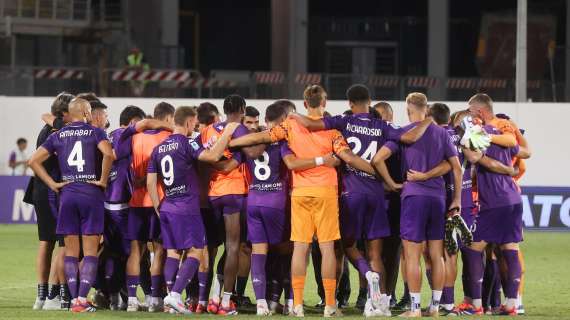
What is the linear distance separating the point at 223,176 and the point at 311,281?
405 centimetres

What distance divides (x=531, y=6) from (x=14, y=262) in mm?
30205

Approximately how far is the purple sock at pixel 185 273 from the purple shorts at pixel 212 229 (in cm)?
73

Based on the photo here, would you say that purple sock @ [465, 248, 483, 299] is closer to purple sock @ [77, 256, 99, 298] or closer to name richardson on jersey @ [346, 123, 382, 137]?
name richardson on jersey @ [346, 123, 382, 137]

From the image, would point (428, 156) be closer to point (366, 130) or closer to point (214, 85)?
point (366, 130)

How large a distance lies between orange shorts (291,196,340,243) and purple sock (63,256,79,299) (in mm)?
2235

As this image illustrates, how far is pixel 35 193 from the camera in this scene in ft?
40.8

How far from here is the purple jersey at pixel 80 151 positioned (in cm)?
1181

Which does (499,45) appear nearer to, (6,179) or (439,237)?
(6,179)

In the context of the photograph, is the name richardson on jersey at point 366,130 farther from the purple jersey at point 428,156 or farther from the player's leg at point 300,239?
the player's leg at point 300,239

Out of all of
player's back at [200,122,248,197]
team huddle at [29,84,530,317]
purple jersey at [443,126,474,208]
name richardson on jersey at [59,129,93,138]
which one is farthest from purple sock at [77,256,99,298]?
purple jersey at [443,126,474,208]

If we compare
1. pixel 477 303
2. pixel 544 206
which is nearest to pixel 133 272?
pixel 477 303

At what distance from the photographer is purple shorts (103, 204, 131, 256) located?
1227cm

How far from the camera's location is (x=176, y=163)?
1169cm

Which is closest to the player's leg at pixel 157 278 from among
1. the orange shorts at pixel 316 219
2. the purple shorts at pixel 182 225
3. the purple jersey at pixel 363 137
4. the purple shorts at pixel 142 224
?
the purple shorts at pixel 142 224
